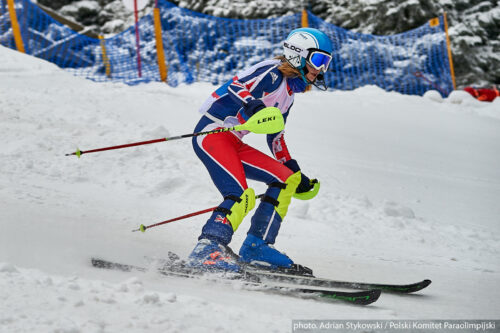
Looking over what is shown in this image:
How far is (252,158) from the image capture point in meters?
3.96

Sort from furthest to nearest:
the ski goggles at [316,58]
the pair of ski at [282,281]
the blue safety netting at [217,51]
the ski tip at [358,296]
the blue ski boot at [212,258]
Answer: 1. the blue safety netting at [217,51]
2. the ski goggles at [316,58]
3. the blue ski boot at [212,258]
4. the pair of ski at [282,281]
5. the ski tip at [358,296]

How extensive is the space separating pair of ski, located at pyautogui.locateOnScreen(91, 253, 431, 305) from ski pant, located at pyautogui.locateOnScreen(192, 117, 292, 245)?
27cm

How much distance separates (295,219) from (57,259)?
2.92 m

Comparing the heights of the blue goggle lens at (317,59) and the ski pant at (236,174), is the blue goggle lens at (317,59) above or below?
above

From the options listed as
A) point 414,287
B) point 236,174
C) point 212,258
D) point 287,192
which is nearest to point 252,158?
point 236,174

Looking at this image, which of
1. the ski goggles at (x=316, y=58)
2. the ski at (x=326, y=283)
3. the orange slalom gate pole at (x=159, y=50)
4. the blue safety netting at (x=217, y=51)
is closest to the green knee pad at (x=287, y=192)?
the ski at (x=326, y=283)

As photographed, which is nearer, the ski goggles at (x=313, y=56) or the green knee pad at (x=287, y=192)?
the ski goggles at (x=313, y=56)

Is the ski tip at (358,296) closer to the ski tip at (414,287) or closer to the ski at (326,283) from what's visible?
the ski at (326,283)

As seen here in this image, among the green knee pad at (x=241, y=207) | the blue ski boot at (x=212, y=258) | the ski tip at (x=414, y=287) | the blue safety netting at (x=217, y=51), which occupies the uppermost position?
the blue safety netting at (x=217, y=51)

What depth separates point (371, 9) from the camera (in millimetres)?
15750

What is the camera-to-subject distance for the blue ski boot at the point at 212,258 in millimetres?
3477

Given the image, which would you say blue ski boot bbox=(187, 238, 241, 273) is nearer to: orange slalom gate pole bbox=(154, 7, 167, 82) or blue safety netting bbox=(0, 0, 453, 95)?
orange slalom gate pole bbox=(154, 7, 167, 82)

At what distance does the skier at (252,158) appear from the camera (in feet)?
11.7

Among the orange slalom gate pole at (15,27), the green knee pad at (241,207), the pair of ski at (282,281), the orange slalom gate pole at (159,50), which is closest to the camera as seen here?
the pair of ski at (282,281)
